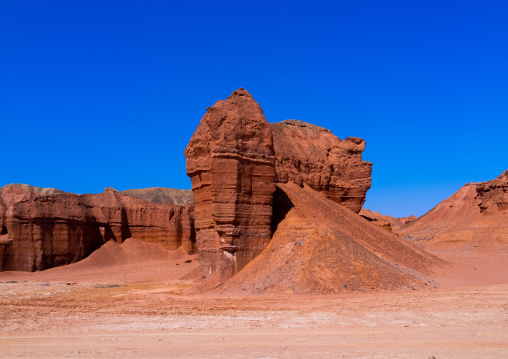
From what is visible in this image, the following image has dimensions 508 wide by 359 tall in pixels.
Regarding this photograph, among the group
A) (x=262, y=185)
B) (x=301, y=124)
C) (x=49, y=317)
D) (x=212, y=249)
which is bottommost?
(x=49, y=317)

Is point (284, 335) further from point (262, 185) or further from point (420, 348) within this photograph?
point (262, 185)

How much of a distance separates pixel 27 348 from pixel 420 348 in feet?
22.0

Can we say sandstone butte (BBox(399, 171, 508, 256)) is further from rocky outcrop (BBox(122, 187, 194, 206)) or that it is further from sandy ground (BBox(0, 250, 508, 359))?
rocky outcrop (BBox(122, 187, 194, 206))

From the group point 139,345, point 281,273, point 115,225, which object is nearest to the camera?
point 139,345

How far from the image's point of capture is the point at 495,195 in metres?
46.5

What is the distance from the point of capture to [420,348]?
24.0ft

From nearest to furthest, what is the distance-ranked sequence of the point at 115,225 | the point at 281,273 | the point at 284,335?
the point at 284,335
the point at 281,273
the point at 115,225

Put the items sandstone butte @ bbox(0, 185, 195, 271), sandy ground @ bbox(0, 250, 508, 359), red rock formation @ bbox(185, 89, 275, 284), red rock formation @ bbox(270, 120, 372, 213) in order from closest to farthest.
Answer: sandy ground @ bbox(0, 250, 508, 359) → red rock formation @ bbox(185, 89, 275, 284) → red rock formation @ bbox(270, 120, 372, 213) → sandstone butte @ bbox(0, 185, 195, 271)

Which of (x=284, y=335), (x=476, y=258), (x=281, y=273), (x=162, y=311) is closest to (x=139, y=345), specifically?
(x=284, y=335)

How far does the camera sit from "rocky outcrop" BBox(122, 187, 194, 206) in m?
83.5

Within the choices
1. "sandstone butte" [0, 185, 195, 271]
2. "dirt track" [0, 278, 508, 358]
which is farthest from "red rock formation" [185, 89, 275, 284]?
"sandstone butte" [0, 185, 195, 271]

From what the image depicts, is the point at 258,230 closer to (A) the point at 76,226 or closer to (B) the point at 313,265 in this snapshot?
(B) the point at 313,265

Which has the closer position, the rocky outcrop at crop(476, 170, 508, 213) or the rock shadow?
the rock shadow

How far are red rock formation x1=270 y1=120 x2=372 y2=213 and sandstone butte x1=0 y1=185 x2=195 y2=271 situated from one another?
44.7 feet
